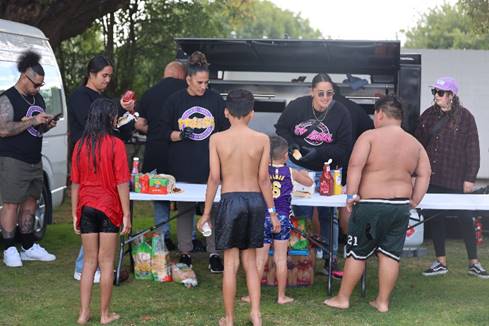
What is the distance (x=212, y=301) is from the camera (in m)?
6.79

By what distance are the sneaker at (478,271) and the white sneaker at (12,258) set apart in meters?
4.11

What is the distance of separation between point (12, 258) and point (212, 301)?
2192mm

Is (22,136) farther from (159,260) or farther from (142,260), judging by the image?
(159,260)

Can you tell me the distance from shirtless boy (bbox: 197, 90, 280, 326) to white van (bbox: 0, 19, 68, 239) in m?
3.25

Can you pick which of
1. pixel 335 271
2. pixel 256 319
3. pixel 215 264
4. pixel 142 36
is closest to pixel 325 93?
pixel 335 271

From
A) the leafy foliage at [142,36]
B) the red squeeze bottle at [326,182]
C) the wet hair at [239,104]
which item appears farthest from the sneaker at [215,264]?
the leafy foliage at [142,36]

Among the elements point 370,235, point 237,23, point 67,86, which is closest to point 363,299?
point 370,235

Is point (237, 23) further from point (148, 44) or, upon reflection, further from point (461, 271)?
point (461, 271)

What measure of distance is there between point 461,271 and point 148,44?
12.0m

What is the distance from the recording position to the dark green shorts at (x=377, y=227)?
6355mm

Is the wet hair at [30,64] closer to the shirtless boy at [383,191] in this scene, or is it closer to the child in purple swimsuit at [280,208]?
the child in purple swimsuit at [280,208]

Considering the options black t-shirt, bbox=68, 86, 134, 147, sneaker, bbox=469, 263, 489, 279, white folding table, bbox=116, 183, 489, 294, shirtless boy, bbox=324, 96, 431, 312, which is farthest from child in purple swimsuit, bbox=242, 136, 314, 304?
sneaker, bbox=469, 263, 489, 279

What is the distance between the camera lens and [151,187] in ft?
22.8

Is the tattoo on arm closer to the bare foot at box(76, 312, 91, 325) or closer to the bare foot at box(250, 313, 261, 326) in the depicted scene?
the bare foot at box(76, 312, 91, 325)
